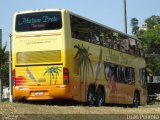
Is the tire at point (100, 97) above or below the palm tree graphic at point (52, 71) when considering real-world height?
below

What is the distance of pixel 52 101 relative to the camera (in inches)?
842

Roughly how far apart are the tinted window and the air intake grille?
958mm

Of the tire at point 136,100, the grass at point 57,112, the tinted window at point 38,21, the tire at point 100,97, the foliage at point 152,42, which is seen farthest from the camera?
the foliage at point 152,42

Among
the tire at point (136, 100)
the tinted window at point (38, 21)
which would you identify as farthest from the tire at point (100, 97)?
the tire at point (136, 100)

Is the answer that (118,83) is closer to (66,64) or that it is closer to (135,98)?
(135,98)

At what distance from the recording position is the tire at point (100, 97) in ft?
73.6

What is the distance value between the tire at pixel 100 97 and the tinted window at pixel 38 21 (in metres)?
4.15

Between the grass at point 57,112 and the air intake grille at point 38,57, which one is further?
the air intake grille at point 38,57

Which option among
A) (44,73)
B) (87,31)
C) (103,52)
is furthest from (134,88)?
(44,73)

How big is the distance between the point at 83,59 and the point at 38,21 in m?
2.40

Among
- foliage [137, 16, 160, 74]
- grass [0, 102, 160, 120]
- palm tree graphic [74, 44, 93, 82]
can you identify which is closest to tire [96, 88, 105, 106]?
palm tree graphic [74, 44, 93, 82]

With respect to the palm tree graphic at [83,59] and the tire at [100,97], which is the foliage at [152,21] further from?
the palm tree graphic at [83,59]

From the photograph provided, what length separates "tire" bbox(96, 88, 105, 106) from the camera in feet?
73.6

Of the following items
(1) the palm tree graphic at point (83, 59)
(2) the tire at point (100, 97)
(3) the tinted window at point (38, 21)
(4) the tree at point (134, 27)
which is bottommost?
(2) the tire at point (100, 97)
